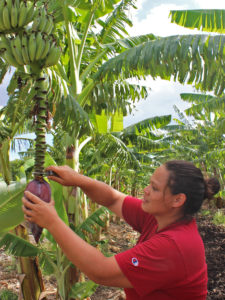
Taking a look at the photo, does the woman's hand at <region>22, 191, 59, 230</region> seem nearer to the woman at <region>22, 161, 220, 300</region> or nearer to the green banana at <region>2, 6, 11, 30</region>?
the woman at <region>22, 161, 220, 300</region>

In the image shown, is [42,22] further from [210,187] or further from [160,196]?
[210,187]

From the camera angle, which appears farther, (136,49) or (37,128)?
(136,49)

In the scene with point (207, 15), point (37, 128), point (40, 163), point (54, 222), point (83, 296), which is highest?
point (207, 15)

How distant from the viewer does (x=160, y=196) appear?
113cm

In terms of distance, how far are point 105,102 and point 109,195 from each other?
232 cm

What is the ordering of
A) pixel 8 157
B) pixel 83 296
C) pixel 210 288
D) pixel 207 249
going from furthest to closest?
1. pixel 207 249
2. pixel 210 288
3. pixel 83 296
4. pixel 8 157

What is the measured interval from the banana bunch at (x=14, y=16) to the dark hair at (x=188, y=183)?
809mm

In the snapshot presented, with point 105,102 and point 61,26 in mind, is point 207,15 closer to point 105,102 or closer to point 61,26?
point 105,102

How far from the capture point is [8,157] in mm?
2391

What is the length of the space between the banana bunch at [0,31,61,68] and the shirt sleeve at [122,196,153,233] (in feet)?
3.19

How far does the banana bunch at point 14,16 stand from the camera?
0.81 m

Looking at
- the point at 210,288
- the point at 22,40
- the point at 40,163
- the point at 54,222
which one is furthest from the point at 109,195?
the point at 210,288

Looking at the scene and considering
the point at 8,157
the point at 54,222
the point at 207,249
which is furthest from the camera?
the point at 207,249

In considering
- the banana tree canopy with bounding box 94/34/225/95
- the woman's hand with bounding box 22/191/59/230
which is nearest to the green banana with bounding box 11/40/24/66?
the woman's hand with bounding box 22/191/59/230
